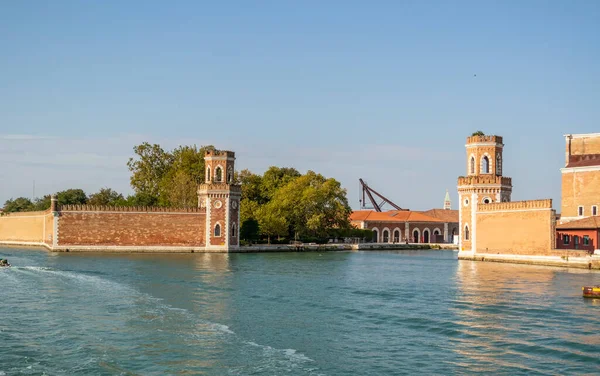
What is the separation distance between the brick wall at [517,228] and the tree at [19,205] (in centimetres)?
5847

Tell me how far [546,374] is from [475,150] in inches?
1300

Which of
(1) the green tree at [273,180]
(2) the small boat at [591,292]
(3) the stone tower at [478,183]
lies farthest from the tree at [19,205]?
(2) the small boat at [591,292]

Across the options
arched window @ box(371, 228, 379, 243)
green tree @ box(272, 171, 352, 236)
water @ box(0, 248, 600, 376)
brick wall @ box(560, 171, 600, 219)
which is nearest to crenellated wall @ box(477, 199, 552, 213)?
Answer: water @ box(0, 248, 600, 376)

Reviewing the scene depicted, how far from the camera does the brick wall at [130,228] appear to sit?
157 ft

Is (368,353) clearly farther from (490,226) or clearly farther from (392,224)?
(392,224)

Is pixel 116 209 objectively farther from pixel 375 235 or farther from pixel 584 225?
pixel 375 235

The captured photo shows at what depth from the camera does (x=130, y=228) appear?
48.7m

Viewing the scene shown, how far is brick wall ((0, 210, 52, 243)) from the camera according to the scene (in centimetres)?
5319

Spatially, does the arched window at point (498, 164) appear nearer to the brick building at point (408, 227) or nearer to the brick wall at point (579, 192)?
the brick wall at point (579, 192)

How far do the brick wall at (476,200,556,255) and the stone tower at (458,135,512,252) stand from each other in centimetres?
91

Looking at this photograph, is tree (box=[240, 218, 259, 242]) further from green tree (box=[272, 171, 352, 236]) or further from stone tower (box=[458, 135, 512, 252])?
stone tower (box=[458, 135, 512, 252])

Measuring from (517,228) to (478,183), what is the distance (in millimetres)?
5149

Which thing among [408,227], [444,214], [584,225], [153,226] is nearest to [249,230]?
[153,226]

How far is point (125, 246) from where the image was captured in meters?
48.3
